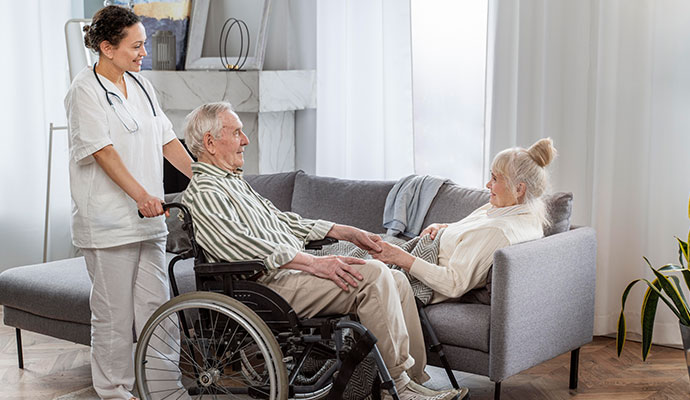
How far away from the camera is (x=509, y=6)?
12.5 ft

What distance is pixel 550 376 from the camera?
11.1 ft

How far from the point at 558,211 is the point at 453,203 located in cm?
50

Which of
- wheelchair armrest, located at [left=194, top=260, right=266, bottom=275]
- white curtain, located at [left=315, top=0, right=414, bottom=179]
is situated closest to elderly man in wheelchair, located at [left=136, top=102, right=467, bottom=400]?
wheelchair armrest, located at [left=194, top=260, right=266, bottom=275]

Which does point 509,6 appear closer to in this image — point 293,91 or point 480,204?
point 480,204

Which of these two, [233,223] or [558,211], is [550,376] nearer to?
[558,211]

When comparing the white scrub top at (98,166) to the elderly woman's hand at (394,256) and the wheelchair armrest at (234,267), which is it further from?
the elderly woman's hand at (394,256)

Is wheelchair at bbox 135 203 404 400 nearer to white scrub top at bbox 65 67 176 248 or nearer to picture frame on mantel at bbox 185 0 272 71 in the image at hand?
white scrub top at bbox 65 67 176 248

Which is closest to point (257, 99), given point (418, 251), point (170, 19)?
point (170, 19)

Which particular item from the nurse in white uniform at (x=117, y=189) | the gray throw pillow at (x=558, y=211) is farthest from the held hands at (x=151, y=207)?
the gray throw pillow at (x=558, y=211)

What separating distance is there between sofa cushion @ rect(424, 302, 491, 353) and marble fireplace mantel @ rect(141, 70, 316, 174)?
6.08 feet

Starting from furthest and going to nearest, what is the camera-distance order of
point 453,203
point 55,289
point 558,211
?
point 453,203
point 55,289
point 558,211

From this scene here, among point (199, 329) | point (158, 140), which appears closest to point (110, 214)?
point (158, 140)

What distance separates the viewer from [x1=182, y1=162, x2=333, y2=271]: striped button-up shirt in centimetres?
258

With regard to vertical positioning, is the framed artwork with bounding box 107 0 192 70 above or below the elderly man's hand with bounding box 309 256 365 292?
above
